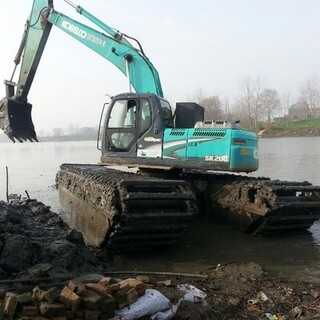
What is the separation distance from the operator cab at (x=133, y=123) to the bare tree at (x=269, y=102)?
6123 cm

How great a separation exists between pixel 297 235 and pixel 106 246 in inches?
146

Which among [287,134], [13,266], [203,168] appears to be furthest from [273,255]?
[287,134]

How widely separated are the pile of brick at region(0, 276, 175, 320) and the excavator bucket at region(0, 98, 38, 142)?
7.29 m

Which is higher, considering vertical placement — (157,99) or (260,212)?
(157,99)

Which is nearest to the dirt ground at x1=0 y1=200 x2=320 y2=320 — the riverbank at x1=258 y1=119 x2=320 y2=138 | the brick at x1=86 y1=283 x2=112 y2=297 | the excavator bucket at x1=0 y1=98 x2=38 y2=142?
the brick at x1=86 y1=283 x2=112 y2=297

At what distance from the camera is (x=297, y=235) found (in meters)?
8.41

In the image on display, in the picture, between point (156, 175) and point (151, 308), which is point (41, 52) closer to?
point (156, 175)

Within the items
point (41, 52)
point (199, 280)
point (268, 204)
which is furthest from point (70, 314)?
point (41, 52)

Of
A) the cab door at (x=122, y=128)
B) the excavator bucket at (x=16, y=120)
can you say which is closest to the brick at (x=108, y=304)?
the cab door at (x=122, y=128)

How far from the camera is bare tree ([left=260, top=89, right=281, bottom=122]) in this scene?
69.4m

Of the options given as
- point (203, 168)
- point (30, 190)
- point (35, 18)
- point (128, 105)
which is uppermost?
point (35, 18)

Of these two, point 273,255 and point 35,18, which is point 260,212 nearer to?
point 273,255

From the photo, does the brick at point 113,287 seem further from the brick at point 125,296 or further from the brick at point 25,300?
the brick at point 25,300

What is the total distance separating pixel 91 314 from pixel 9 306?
2.30ft
